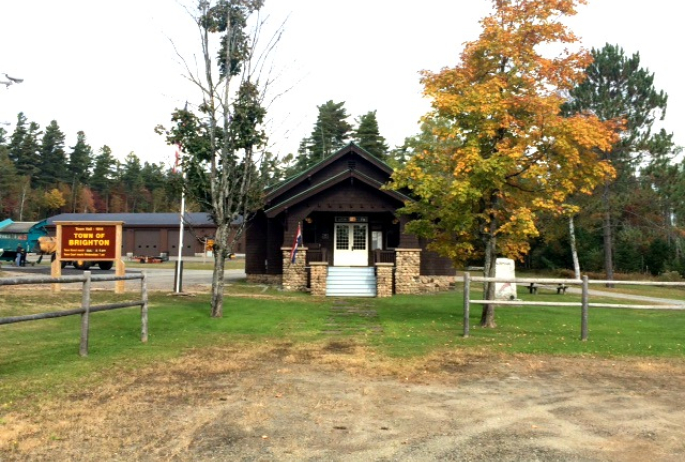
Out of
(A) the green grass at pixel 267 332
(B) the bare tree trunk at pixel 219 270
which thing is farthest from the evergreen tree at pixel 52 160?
(B) the bare tree trunk at pixel 219 270

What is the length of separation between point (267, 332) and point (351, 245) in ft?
44.6

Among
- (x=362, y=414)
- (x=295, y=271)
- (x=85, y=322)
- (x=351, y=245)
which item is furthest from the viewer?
(x=351, y=245)

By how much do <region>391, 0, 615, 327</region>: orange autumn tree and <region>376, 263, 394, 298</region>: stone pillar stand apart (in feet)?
24.7

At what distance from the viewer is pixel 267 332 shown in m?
11.1


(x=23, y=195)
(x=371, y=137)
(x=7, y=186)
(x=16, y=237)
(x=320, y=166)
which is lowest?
(x=16, y=237)

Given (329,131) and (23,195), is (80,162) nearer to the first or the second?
(23,195)

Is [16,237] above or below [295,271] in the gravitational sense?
above

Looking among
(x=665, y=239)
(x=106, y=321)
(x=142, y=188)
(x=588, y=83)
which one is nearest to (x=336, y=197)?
(x=106, y=321)

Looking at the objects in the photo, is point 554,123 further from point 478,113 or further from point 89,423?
point 89,423

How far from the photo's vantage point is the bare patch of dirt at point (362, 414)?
175 inches

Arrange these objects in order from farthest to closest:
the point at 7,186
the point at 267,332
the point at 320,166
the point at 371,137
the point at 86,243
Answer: the point at 7,186
the point at 371,137
the point at 320,166
the point at 86,243
the point at 267,332

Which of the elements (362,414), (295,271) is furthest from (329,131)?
(362,414)

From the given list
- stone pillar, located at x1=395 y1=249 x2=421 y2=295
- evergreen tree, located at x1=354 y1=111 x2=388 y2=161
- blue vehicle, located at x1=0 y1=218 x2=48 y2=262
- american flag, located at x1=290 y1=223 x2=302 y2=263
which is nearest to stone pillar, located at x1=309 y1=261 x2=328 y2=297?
american flag, located at x1=290 y1=223 x2=302 y2=263

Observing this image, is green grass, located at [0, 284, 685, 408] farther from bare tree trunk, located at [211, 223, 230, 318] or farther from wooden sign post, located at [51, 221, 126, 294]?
wooden sign post, located at [51, 221, 126, 294]
